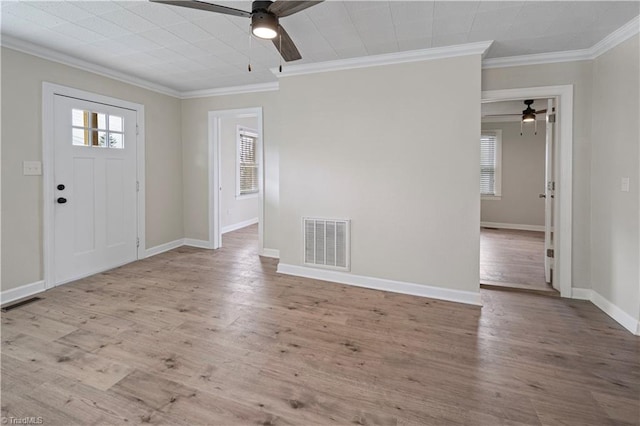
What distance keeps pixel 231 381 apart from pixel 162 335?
2.89 feet

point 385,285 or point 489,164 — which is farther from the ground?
point 489,164

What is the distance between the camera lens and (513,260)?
15.1 ft

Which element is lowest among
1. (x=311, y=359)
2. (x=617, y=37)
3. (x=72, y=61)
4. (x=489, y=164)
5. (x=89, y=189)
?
(x=311, y=359)

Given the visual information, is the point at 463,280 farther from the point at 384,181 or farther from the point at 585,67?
the point at 585,67

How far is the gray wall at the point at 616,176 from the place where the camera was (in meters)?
2.52

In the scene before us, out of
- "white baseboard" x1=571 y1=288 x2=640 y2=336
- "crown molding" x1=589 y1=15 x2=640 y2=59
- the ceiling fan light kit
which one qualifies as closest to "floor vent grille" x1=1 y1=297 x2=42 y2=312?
the ceiling fan light kit

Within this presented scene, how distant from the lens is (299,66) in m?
3.59

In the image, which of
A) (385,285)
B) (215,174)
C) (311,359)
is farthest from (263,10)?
(215,174)

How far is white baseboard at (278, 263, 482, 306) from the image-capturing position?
309cm

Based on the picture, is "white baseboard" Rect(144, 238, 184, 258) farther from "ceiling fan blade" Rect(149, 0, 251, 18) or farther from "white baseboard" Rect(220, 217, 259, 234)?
"ceiling fan blade" Rect(149, 0, 251, 18)

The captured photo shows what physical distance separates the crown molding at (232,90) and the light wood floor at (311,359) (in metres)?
2.91

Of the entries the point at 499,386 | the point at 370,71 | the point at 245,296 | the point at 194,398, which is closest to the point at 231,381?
the point at 194,398

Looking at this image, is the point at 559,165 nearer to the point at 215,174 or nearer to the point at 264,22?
the point at 264,22

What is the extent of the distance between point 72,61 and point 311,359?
4.08 meters
